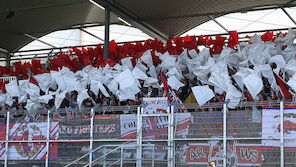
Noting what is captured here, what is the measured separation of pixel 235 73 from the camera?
401 inches

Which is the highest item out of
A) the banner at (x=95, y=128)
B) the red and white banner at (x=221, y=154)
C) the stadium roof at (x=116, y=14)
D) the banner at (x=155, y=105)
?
the stadium roof at (x=116, y=14)

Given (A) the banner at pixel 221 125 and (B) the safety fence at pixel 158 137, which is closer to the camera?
(B) the safety fence at pixel 158 137

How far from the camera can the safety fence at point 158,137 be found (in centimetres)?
808

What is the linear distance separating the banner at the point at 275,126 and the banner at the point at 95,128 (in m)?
2.95

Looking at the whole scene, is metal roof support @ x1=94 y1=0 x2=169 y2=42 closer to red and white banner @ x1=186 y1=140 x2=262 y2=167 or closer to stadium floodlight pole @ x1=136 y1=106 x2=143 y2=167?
stadium floodlight pole @ x1=136 y1=106 x2=143 y2=167

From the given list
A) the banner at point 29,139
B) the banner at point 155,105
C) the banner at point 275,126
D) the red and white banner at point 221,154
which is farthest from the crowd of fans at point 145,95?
the red and white banner at point 221,154

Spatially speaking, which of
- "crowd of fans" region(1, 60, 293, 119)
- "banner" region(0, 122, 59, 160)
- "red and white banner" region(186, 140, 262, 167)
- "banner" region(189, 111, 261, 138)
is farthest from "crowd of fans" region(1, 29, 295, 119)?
"red and white banner" region(186, 140, 262, 167)

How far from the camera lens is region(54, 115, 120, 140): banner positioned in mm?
9594

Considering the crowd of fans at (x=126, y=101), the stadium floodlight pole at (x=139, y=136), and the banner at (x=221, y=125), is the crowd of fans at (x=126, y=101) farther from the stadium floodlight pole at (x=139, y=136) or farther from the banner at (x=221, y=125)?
the banner at (x=221, y=125)

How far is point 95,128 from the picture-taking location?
9742 millimetres

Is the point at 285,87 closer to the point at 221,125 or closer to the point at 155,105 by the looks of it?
the point at 221,125

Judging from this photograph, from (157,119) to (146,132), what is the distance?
33cm

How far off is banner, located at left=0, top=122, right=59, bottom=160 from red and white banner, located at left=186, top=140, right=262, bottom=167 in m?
3.09

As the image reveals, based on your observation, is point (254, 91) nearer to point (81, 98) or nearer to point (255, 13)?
point (81, 98)
